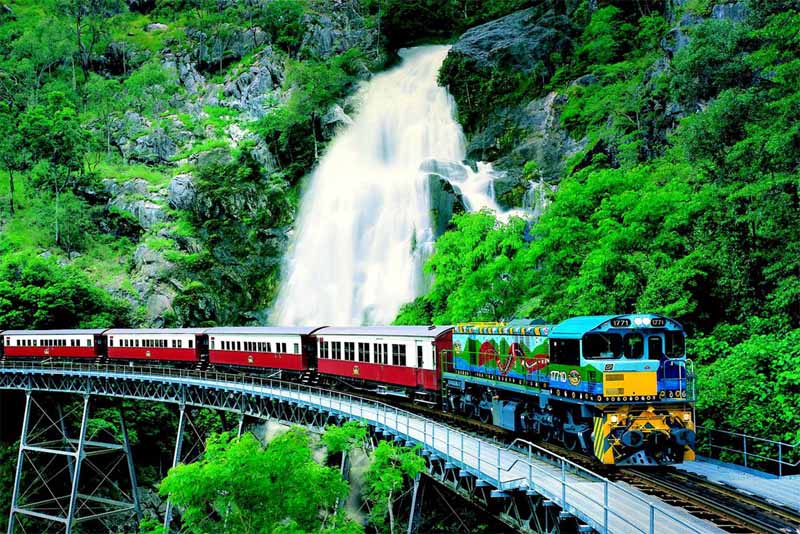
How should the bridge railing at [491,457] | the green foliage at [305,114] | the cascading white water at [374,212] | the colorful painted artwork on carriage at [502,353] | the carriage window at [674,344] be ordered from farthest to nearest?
the green foliage at [305,114], the cascading white water at [374,212], the colorful painted artwork on carriage at [502,353], the carriage window at [674,344], the bridge railing at [491,457]

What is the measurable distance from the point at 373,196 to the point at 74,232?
30.8m

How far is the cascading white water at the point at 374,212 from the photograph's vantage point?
57.8 meters

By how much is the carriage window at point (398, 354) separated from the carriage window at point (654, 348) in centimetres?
1239

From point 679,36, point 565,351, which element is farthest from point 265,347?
point 679,36

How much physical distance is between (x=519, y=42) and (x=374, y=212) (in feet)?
78.4

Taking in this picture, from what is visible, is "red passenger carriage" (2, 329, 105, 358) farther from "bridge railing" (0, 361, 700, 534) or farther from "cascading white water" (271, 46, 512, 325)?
"cascading white water" (271, 46, 512, 325)

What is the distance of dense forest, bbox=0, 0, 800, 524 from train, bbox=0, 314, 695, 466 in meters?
4.77

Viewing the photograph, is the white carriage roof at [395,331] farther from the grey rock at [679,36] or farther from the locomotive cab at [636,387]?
the grey rock at [679,36]

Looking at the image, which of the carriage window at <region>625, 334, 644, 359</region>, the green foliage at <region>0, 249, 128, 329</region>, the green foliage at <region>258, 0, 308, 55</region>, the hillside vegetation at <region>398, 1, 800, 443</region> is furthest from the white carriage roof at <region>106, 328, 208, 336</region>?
the green foliage at <region>258, 0, 308, 55</region>

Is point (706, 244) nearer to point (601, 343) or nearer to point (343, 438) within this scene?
point (601, 343)

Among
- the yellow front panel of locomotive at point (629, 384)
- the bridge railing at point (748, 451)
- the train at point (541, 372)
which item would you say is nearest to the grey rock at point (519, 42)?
the train at point (541, 372)

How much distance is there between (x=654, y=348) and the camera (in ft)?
59.4

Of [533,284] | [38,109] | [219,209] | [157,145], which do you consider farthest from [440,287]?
[38,109]

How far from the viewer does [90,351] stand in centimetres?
4866
